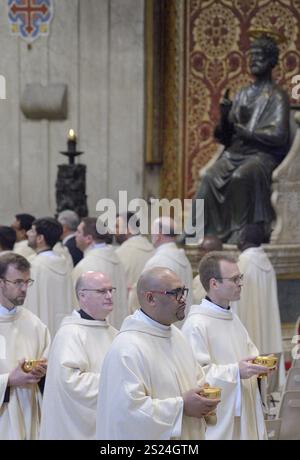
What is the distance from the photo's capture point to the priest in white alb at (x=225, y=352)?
6.43 m

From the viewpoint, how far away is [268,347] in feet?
34.7

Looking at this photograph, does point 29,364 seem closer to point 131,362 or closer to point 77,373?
point 77,373

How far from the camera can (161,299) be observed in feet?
17.4

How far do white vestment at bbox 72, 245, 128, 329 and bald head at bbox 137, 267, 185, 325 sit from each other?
15.2 feet

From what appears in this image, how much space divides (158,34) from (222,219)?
3.70 metres

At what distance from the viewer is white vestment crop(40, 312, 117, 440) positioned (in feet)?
19.8

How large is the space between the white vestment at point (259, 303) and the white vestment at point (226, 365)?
362cm

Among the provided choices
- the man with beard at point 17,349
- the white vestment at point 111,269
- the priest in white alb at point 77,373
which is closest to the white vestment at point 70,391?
the priest in white alb at point 77,373

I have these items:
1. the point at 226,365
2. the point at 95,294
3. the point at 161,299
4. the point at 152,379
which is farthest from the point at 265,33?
the point at 152,379

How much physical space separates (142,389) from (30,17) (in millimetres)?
10710

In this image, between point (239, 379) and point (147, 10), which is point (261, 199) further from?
point (239, 379)

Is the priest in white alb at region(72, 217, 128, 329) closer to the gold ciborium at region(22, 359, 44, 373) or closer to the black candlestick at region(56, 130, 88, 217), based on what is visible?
the black candlestick at region(56, 130, 88, 217)

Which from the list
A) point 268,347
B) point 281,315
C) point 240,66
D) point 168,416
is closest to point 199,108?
point 240,66

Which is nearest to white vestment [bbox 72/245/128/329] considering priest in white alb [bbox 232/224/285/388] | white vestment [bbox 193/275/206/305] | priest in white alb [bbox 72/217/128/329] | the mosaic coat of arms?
priest in white alb [bbox 72/217/128/329]
